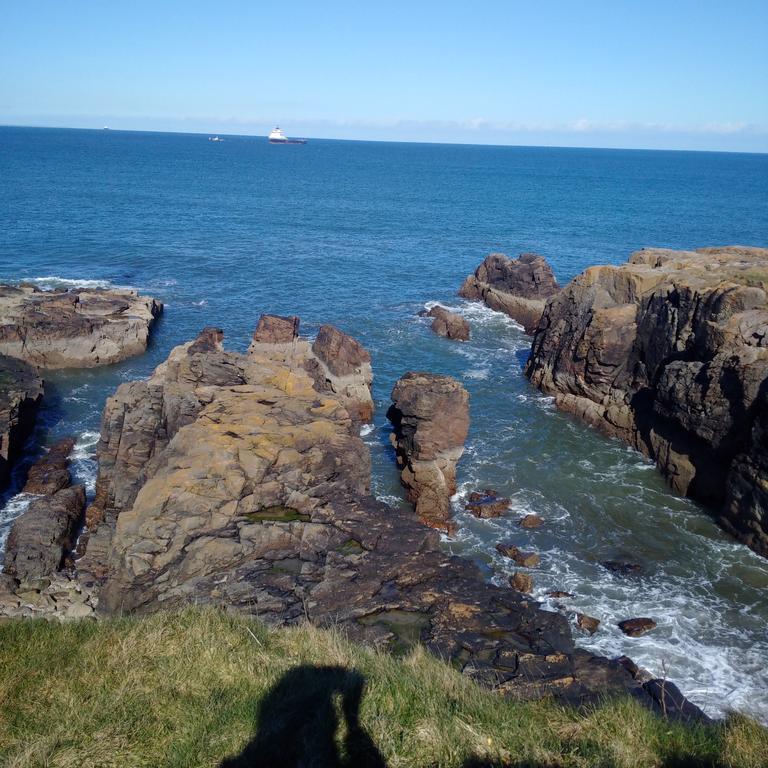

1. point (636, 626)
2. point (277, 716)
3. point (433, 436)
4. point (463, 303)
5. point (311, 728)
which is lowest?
point (636, 626)

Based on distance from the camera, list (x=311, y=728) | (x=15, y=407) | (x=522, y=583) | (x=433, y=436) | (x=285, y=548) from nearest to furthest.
A: (x=311, y=728), (x=285, y=548), (x=522, y=583), (x=433, y=436), (x=15, y=407)

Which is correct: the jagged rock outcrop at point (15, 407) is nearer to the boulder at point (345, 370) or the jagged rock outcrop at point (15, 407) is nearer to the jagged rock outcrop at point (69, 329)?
the jagged rock outcrop at point (69, 329)

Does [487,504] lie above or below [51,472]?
below

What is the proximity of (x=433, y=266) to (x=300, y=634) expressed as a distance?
66.9 metres

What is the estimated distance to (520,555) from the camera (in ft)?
87.7

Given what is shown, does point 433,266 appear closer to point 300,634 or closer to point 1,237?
point 1,237

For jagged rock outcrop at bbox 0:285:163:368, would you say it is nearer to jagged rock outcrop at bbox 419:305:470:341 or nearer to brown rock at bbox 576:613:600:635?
jagged rock outcrop at bbox 419:305:470:341

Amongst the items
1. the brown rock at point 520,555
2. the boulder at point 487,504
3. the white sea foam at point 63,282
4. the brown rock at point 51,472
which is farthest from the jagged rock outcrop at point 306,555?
the white sea foam at point 63,282

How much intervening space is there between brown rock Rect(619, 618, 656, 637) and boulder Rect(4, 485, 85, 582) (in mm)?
20058

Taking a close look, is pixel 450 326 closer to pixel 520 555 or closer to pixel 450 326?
pixel 450 326

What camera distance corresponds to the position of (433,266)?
256 ft

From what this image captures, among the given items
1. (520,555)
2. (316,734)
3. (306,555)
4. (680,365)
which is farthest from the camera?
(680,365)

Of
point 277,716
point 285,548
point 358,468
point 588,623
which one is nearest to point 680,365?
point 588,623

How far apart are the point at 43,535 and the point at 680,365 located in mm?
29963
